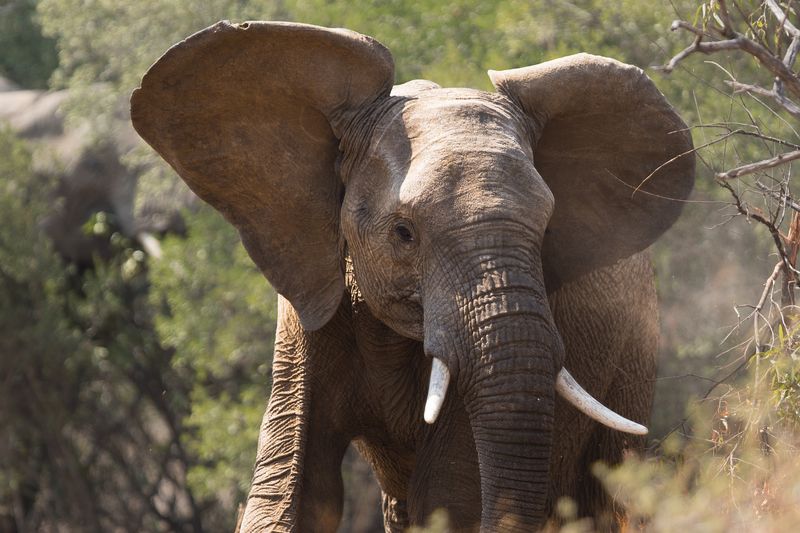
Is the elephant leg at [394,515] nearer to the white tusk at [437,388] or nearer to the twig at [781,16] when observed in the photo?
the white tusk at [437,388]

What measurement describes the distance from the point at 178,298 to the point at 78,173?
289 centimetres

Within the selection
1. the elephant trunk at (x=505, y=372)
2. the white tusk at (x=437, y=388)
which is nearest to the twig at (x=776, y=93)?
the elephant trunk at (x=505, y=372)

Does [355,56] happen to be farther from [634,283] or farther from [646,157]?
[634,283]

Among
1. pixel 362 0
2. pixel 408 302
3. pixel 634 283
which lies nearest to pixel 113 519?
pixel 362 0

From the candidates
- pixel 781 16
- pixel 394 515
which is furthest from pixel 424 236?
pixel 394 515

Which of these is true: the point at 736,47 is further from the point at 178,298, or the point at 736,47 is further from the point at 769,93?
the point at 178,298

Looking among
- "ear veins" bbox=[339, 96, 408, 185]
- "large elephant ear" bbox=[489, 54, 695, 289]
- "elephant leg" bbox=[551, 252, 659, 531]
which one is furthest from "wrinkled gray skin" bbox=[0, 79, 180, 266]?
"ear veins" bbox=[339, 96, 408, 185]

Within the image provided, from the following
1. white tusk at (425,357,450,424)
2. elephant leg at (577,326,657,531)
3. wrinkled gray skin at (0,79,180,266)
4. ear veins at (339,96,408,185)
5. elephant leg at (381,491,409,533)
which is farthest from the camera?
wrinkled gray skin at (0,79,180,266)

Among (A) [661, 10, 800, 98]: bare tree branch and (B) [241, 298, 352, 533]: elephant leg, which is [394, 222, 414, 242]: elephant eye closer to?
(B) [241, 298, 352, 533]: elephant leg

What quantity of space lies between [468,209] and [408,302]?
1.36 feet

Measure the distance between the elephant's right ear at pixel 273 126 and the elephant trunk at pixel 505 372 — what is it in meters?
0.76

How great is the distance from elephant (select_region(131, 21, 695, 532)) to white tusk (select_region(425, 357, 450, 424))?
0.04ft

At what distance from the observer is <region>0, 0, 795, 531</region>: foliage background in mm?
12469

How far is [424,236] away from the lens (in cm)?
482
